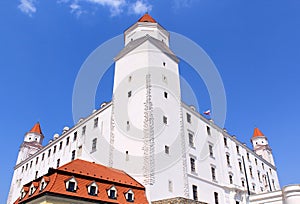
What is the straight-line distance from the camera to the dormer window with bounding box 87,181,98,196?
22.0 metres

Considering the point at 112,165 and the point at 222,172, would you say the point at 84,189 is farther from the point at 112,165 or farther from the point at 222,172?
the point at 222,172

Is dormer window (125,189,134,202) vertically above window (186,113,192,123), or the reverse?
window (186,113,192,123)

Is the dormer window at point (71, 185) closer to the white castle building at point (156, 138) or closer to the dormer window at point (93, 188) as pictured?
the dormer window at point (93, 188)

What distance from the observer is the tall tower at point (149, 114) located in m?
28.5

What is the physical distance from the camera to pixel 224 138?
44.2 metres

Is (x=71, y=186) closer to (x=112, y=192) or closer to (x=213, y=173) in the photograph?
(x=112, y=192)

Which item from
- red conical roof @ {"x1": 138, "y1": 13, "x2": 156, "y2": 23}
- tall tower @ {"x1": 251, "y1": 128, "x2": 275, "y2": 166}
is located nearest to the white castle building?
red conical roof @ {"x1": 138, "y1": 13, "x2": 156, "y2": 23}

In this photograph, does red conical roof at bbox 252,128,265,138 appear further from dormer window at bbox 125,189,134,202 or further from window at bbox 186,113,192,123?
dormer window at bbox 125,189,134,202

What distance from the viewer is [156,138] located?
2975 centimetres

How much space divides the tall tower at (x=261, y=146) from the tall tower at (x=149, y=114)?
37572 millimetres

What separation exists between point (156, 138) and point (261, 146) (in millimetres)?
43870

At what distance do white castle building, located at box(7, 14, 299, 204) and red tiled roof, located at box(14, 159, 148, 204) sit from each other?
1710 millimetres

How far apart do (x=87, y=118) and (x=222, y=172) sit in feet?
72.1

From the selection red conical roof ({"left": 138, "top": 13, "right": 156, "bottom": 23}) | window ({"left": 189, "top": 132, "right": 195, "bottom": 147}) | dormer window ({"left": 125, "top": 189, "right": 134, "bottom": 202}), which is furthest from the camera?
red conical roof ({"left": 138, "top": 13, "right": 156, "bottom": 23})
